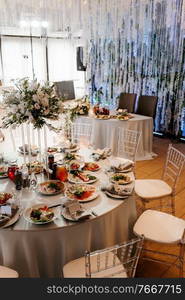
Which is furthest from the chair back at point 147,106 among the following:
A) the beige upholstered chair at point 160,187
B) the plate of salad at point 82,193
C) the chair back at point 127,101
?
the plate of salad at point 82,193

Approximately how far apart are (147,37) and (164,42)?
418 mm

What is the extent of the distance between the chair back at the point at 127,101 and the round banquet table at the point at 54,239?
4380 millimetres

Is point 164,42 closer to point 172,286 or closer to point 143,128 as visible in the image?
point 143,128

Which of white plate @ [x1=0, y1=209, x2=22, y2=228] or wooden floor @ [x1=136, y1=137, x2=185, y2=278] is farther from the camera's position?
wooden floor @ [x1=136, y1=137, x2=185, y2=278]

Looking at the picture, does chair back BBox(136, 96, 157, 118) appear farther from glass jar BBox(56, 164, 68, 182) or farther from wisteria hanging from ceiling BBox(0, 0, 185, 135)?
glass jar BBox(56, 164, 68, 182)

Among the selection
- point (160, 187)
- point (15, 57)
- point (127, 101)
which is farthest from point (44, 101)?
point (15, 57)

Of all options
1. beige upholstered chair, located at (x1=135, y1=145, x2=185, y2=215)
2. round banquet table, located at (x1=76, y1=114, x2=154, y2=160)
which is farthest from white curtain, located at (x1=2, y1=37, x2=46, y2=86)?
beige upholstered chair, located at (x1=135, y1=145, x2=185, y2=215)

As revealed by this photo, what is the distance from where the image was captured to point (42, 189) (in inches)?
94.6

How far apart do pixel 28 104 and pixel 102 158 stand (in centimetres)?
116

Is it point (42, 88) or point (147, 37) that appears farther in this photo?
point (147, 37)

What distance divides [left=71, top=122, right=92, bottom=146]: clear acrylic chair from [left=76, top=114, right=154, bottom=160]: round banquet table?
1.91 feet

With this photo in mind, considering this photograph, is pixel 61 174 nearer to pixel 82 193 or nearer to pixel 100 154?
pixel 82 193

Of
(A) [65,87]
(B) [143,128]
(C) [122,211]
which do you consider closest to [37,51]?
(A) [65,87]

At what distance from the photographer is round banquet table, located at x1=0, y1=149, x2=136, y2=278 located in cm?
195
